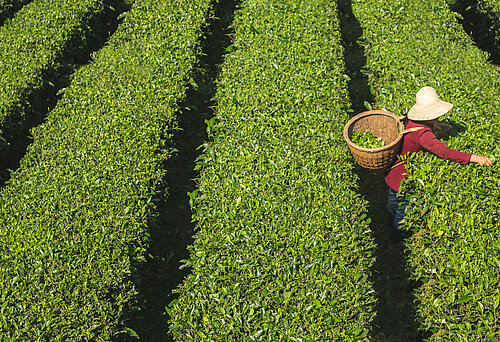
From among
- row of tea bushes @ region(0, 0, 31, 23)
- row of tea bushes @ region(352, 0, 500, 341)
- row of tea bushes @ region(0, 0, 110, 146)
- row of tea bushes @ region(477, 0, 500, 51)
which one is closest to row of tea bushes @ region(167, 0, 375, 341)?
row of tea bushes @ region(352, 0, 500, 341)

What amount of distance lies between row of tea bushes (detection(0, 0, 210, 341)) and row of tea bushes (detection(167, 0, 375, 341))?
87cm

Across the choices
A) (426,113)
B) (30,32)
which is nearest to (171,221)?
(426,113)

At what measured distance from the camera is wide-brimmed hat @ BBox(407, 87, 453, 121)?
6.13 meters

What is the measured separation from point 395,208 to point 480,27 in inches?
227

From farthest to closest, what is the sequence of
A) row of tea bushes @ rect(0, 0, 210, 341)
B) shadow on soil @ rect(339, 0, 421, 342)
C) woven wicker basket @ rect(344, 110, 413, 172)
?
shadow on soil @ rect(339, 0, 421, 342) < woven wicker basket @ rect(344, 110, 413, 172) < row of tea bushes @ rect(0, 0, 210, 341)

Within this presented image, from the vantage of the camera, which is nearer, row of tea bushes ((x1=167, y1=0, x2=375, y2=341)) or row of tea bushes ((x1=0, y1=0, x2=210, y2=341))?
row of tea bushes ((x1=167, y1=0, x2=375, y2=341))

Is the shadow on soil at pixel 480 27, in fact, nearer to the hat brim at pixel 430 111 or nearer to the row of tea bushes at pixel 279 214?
the row of tea bushes at pixel 279 214

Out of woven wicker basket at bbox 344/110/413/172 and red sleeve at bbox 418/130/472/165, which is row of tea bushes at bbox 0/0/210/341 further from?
red sleeve at bbox 418/130/472/165

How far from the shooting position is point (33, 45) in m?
9.98

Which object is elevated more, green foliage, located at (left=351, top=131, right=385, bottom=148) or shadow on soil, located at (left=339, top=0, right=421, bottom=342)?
green foliage, located at (left=351, top=131, right=385, bottom=148)

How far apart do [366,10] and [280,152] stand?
4.71 metres

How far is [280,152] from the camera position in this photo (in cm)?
693

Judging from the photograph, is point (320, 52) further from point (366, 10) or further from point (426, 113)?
point (426, 113)

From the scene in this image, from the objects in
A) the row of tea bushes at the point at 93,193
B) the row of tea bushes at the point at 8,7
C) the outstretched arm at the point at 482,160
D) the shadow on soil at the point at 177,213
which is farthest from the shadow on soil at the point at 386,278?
the row of tea bushes at the point at 8,7
